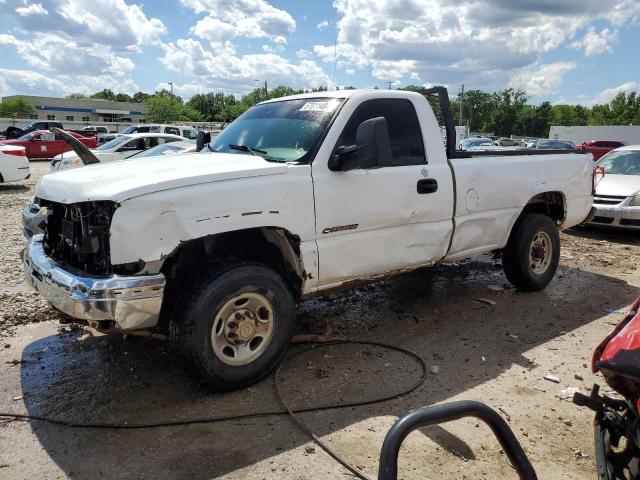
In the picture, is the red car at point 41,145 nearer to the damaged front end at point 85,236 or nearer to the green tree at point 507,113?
the damaged front end at point 85,236

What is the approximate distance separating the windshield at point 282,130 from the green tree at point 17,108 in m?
85.8

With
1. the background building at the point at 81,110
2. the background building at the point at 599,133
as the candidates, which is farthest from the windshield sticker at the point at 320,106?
the background building at the point at 81,110

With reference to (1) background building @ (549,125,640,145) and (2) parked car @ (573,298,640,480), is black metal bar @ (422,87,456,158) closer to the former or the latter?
(2) parked car @ (573,298,640,480)

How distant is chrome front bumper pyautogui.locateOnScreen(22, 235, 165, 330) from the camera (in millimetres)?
3062

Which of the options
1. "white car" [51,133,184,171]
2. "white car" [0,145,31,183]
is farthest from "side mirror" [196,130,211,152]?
"white car" [0,145,31,183]

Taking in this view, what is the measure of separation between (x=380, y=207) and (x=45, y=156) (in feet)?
84.4

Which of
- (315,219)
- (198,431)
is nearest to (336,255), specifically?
(315,219)

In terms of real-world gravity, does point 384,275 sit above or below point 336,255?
below

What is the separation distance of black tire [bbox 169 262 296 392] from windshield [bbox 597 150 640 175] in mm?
8877

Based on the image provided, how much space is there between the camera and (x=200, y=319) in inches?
131

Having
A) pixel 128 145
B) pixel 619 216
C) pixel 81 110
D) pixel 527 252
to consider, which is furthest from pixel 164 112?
pixel 527 252

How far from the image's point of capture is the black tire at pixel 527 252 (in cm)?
560

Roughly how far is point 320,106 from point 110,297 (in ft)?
7.35

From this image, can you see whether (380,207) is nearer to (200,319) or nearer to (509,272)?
(200,319)
